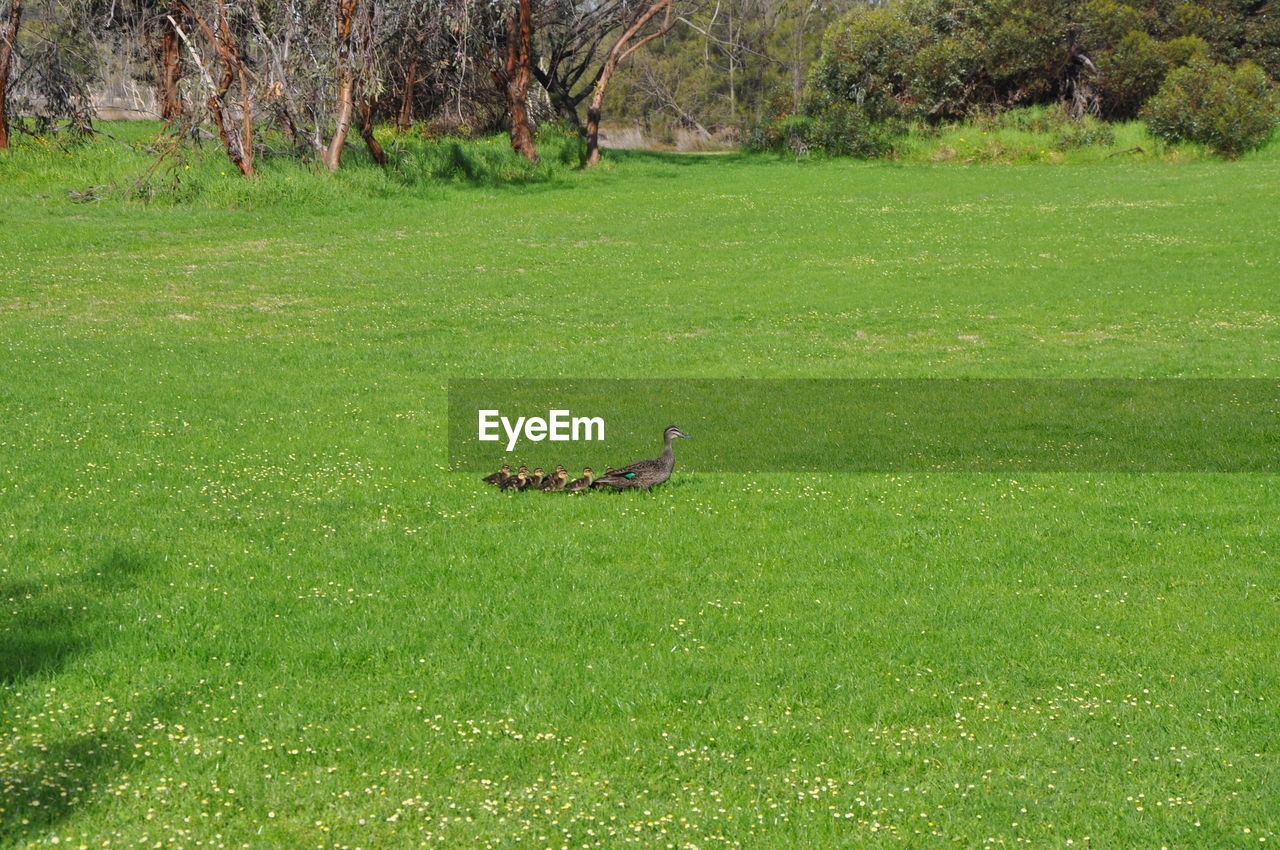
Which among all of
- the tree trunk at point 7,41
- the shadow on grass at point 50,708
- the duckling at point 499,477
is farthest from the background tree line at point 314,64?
the shadow on grass at point 50,708

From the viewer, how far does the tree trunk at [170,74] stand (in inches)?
1588

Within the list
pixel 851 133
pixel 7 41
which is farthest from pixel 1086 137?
pixel 7 41

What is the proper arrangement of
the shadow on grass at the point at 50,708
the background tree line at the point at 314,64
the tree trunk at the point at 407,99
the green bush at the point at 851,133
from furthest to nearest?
1. the green bush at the point at 851,133
2. the tree trunk at the point at 407,99
3. the background tree line at the point at 314,64
4. the shadow on grass at the point at 50,708

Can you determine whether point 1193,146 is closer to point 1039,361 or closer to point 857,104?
point 857,104

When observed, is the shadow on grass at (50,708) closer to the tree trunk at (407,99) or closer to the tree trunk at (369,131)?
the tree trunk at (369,131)

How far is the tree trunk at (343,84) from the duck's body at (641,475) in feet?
86.0

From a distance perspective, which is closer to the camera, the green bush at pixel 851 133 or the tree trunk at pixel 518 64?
the tree trunk at pixel 518 64

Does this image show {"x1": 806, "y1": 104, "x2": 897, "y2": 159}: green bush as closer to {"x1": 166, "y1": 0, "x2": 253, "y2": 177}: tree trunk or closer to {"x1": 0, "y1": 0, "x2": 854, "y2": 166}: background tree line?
{"x1": 0, "y1": 0, "x2": 854, "y2": 166}: background tree line

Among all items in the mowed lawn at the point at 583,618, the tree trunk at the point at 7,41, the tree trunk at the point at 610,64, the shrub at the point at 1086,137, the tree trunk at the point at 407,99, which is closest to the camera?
the mowed lawn at the point at 583,618

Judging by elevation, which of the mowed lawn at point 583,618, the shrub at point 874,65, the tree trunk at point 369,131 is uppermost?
the shrub at point 874,65

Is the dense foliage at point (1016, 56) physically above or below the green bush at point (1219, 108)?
above

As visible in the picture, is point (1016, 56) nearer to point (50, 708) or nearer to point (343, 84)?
point (343, 84)

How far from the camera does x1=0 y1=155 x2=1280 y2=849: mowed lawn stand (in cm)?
707

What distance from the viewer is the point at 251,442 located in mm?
15375
